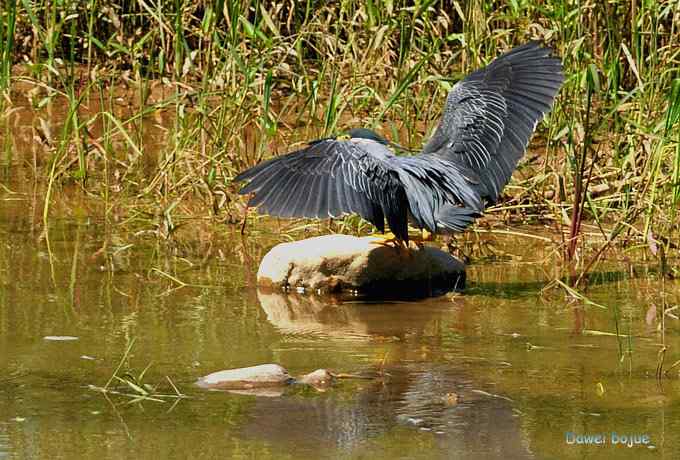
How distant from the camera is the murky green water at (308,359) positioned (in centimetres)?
387

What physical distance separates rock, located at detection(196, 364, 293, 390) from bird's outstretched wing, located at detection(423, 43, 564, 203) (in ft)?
6.47

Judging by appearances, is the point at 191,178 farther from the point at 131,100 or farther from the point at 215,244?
the point at 131,100

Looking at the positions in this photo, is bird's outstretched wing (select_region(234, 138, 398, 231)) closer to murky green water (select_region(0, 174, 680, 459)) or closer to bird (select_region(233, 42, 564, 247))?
bird (select_region(233, 42, 564, 247))

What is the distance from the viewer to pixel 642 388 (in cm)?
446

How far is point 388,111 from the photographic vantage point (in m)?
7.57

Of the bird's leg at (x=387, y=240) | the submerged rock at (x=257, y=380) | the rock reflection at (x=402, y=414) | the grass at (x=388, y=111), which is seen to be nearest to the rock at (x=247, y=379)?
the submerged rock at (x=257, y=380)

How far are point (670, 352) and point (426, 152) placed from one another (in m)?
1.79

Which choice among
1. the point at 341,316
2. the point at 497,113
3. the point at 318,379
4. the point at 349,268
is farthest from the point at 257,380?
the point at 497,113

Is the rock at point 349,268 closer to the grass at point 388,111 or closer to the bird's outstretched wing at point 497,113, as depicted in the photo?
the bird's outstretched wing at point 497,113

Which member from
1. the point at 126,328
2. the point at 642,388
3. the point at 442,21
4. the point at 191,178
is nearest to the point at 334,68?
the point at 191,178

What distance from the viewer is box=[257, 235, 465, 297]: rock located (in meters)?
5.80

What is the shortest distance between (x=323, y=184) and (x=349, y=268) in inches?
20.4

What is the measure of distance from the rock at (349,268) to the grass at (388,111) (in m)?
0.72

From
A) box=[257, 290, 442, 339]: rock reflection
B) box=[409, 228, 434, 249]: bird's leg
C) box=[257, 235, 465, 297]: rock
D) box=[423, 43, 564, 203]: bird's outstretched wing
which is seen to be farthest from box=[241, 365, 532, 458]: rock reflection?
box=[423, 43, 564, 203]: bird's outstretched wing
